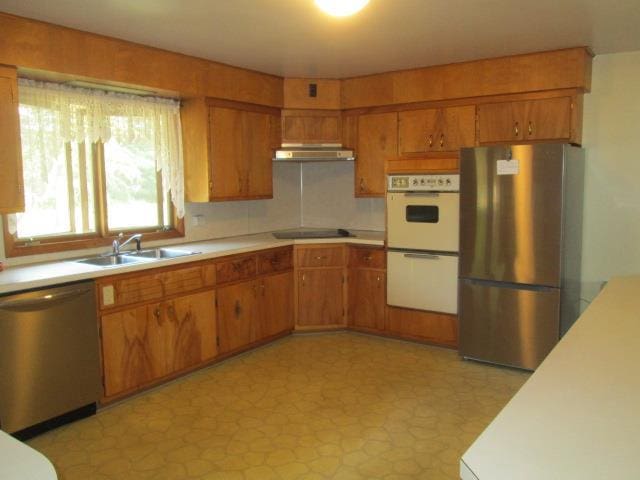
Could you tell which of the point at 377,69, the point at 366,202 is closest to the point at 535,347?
the point at 366,202

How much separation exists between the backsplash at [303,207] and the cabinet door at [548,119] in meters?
1.61

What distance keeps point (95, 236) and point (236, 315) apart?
121 centimetres

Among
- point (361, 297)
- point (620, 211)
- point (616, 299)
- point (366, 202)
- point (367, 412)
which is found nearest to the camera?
point (616, 299)

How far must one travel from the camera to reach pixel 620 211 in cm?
412

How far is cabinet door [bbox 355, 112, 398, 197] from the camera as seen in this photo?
15.7 feet

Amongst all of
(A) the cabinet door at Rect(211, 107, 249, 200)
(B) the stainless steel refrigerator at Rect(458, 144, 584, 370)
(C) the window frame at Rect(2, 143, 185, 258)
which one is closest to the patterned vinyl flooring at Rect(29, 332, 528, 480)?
(B) the stainless steel refrigerator at Rect(458, 144, 584, 370)

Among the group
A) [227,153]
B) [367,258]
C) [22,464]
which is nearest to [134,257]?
[227,153]

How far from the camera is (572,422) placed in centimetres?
125

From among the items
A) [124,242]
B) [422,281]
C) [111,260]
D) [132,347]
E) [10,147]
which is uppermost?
[10,147]

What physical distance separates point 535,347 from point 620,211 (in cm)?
127

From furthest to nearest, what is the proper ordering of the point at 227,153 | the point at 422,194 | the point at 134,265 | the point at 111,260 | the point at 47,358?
the point at 227,153 → the point at 422,194 → the point at 111,260 → the point at 134,265 → the point at 47,358

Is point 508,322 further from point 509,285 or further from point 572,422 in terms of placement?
point 572,422

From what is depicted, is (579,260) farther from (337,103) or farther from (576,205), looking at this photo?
(337,103)

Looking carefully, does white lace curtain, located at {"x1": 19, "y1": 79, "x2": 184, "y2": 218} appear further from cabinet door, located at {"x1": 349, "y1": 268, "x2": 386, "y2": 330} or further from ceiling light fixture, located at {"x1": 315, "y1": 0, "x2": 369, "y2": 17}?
ceiling light fixture, located at {"x1": 315, "y1": 0, "x2": 369, "y2": 17}
